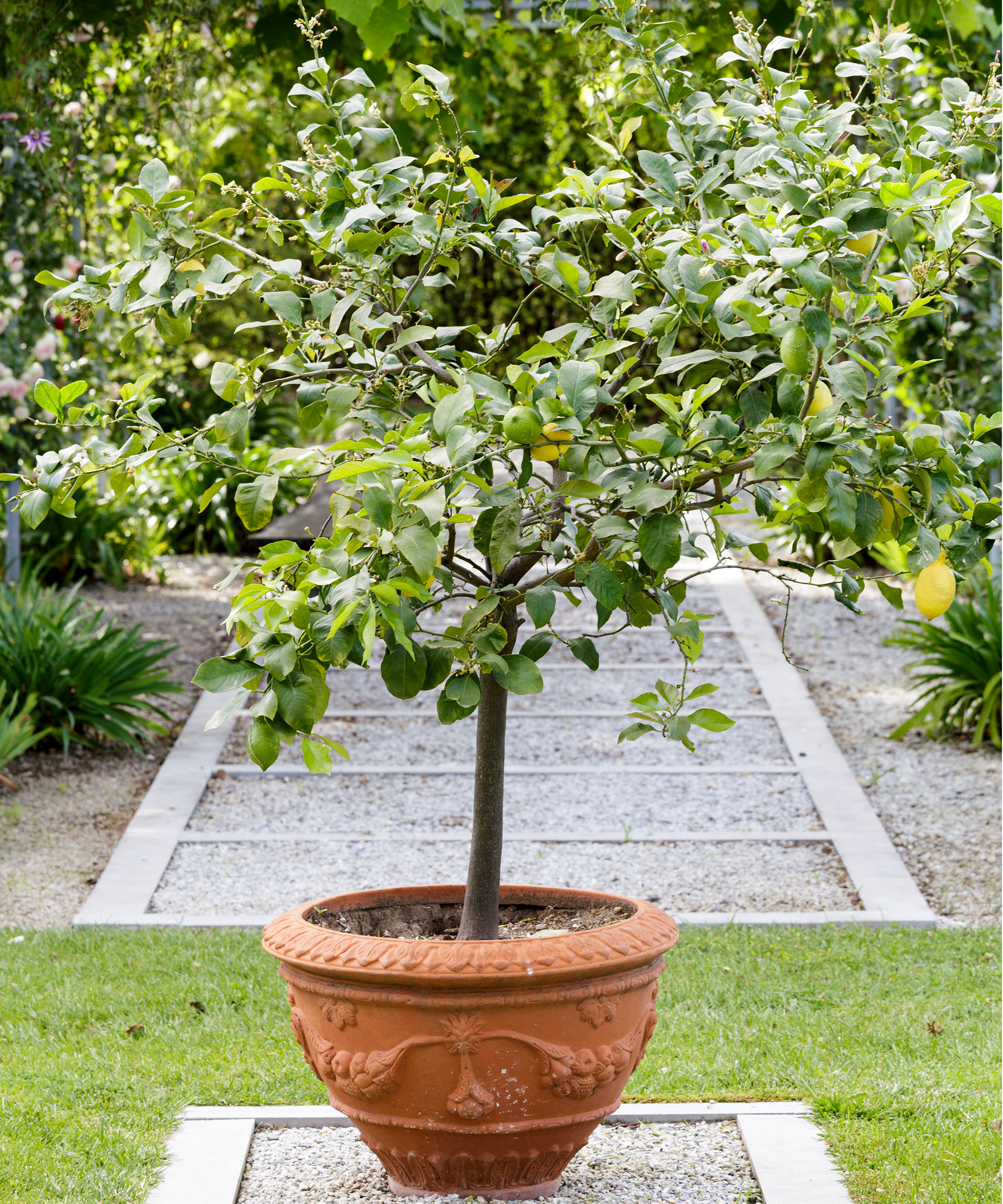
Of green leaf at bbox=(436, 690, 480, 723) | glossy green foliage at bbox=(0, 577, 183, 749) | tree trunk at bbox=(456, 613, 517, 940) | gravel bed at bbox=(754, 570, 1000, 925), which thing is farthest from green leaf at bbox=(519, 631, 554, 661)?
glossy green foliage at bbox=(0, 577, 183, 749)

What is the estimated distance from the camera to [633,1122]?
2.71 m

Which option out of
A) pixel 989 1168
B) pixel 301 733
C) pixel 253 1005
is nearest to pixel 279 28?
pixel 253 1005

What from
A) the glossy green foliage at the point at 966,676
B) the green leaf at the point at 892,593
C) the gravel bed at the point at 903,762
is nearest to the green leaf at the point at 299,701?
the green leaf at the point at 892,593

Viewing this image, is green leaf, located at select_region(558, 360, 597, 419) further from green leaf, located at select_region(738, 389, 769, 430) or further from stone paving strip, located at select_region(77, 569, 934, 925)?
stone paving strip, located at select_region(77, 569, 934, 925)

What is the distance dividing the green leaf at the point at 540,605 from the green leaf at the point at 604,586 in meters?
0.06

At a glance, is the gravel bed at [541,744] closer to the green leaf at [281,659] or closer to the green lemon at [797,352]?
the green leaf at [281,659]

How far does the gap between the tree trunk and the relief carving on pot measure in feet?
0.92

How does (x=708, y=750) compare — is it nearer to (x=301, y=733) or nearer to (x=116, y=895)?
(x=116, y=895)

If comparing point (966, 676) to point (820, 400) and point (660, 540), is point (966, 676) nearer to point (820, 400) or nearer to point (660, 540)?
point (820, 400)

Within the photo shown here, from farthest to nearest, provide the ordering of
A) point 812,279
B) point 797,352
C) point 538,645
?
point 538,645 < point 797,352 < point 812,279

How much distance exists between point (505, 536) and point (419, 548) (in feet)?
1.08

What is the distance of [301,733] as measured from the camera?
1.62m

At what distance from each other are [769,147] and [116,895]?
3442 millimetres

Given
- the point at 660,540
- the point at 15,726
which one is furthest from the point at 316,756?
the point at 15,726
